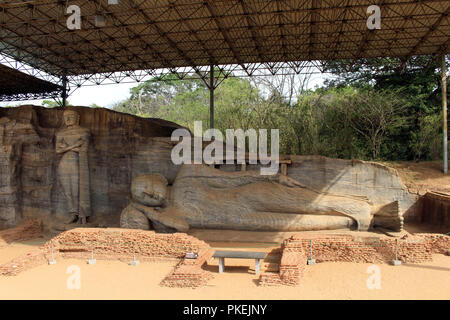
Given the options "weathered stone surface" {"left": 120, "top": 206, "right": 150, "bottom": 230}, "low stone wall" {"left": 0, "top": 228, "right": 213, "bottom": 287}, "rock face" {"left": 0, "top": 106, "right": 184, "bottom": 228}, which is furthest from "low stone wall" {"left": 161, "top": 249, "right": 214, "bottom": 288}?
"rock face" {"left": 0, "top": 106, "right": 184, "bottom": 228}

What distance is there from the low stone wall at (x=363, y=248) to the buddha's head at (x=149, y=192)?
12.4 feet

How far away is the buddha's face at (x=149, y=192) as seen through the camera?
9766 millimetres

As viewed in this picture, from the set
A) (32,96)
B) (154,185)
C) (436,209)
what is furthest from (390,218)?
(32,96)

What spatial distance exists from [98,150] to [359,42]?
11390 mm

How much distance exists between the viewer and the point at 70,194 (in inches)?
439

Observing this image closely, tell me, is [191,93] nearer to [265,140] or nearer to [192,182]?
[265,140]

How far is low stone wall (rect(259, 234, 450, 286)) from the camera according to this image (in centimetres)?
772

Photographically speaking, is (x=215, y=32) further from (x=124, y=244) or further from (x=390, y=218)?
(x=390, y=218)

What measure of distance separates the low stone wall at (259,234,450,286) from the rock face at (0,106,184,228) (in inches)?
213

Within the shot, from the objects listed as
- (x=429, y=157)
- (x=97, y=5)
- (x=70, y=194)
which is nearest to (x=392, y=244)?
(x=70, y=194)

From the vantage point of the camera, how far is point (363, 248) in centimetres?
787

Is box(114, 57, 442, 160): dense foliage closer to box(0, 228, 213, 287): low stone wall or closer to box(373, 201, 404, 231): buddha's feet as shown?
box(373, 201, 404, 231): buddha's feet

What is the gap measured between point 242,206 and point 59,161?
6524mm

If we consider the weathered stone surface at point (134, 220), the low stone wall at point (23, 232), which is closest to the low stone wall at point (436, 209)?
the weathered stone surface at point (134, 220)
